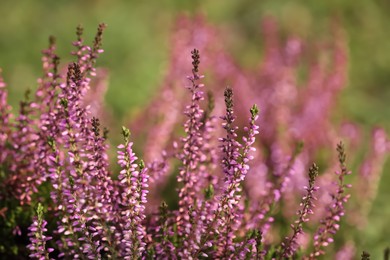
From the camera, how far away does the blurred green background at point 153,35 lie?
9.52 meters

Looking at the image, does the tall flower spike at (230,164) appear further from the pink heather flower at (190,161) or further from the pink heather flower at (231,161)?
the pink heather flower at (190,161)

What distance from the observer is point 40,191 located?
390 centimetres

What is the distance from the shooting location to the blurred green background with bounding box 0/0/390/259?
9.52 m

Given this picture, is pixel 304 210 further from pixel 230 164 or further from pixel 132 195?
pixel 132 195

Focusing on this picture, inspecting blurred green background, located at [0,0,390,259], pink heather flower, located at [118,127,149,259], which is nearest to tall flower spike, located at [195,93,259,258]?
pink heather flower, located at [118,127,149,259]

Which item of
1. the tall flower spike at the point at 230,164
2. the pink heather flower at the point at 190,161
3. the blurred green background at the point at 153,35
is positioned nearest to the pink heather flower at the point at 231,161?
the tall flower spike at the point at 230,164

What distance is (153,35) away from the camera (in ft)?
39.5

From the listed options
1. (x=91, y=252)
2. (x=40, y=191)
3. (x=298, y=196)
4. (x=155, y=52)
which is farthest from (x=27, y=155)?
(x=155, y=52)

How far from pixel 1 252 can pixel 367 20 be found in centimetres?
1048

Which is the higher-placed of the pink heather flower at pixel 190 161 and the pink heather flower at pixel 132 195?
the pink heather flower at pixel 190 161

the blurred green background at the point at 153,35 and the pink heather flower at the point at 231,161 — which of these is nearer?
the pink heather flower at the point at 231,161

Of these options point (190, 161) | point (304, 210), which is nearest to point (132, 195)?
point (190, 161)

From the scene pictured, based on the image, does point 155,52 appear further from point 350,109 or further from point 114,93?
point 350,109

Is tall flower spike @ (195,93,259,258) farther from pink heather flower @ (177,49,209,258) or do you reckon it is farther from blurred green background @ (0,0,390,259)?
blurred green background @ (0,0,390,259)
